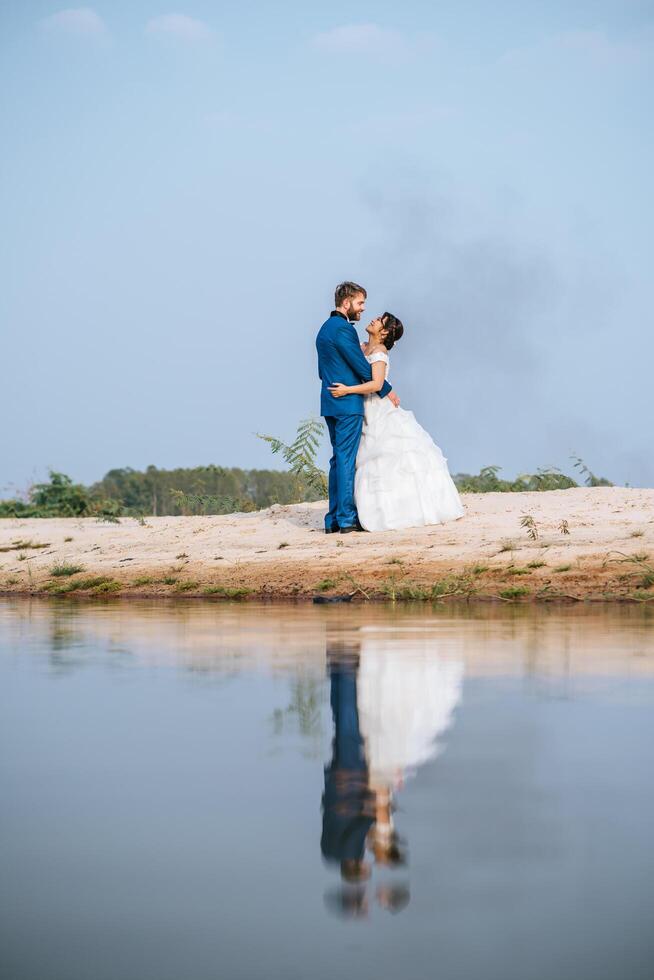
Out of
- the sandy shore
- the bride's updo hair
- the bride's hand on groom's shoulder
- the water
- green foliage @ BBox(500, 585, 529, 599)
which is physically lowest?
the water

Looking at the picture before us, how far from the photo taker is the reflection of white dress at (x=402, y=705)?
3.42 meters

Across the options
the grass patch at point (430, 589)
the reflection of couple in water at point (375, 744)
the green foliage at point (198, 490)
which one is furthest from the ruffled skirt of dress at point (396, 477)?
the reflection of couple in water at point (375, 744)

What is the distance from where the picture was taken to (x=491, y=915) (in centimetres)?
215

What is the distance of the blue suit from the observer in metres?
12.6

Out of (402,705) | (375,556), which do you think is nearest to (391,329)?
(375,556)

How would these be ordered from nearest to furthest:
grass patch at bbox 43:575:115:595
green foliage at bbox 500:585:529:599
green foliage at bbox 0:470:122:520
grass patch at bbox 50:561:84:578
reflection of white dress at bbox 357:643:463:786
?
1. reflection of white dress at bbox 357:643:463:786
2. green foliage at bbox 500:585:529:599
3. grass patch at bbox 43:575:115:595
4. grass patch at bbox 50:561:84:578
5. green foliage at bbox 0:470:122:520

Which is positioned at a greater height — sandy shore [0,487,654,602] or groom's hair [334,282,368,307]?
groom's hair [334,282,368,307]

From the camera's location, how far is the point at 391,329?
12859 millimetres

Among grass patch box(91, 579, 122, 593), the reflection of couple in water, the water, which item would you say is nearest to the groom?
grass patch box(91, 579, 122, 593)

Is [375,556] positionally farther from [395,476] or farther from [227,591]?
[395,476]

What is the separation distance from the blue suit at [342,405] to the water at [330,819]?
23.2 feet

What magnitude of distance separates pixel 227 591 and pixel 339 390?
114 inches

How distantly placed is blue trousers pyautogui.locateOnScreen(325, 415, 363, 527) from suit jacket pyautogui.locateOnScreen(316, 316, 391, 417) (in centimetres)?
12

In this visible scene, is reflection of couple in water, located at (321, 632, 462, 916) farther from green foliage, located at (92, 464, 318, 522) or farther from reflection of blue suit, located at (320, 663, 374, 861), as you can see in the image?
green foliage, located at (92, 464, 318, 522)
